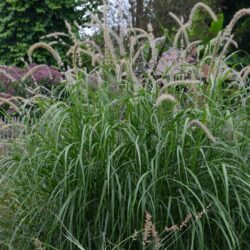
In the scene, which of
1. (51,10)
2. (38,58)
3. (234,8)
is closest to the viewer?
(234,8)

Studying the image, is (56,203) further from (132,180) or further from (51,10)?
(51,10)

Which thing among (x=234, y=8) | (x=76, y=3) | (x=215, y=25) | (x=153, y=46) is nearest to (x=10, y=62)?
(x=76, y=3)

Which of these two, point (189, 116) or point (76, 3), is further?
point (76, 3)

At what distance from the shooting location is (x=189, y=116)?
3.59m

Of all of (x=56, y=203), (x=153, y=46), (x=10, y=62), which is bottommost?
(x=10, y=62)

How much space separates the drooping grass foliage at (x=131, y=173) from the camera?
332cm

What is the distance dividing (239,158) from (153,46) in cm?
90

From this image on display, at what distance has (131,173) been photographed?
11.2 ft

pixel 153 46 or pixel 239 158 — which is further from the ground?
pixel 153 46

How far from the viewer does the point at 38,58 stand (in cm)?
1369

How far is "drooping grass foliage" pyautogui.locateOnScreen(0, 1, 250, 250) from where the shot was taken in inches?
131

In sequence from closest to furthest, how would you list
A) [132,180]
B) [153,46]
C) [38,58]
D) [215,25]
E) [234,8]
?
[132,180]
[153,46]
[215,25]
[234,8]
[38,58]

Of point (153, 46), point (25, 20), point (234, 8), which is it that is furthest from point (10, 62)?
point (153, 46)

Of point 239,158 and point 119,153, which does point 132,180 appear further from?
point 239,158
